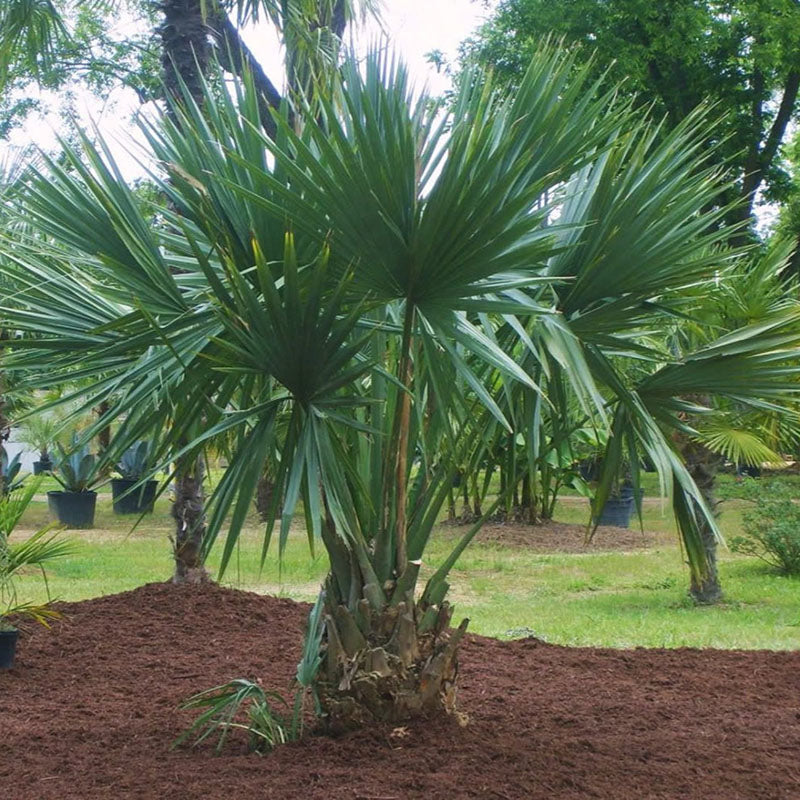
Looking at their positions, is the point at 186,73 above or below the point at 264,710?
above

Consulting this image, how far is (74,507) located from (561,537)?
7.63m

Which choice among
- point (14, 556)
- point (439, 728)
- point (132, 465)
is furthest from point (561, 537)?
point (439, 728)

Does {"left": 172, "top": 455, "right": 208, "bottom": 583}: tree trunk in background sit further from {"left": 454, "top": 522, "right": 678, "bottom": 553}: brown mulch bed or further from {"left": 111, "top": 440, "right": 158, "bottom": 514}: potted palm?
{"left": 111, "top": 440, "right": 158, "bottom": 514}: potted palm

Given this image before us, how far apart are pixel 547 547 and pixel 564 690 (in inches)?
331

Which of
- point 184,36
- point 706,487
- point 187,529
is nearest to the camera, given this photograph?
point 187,529

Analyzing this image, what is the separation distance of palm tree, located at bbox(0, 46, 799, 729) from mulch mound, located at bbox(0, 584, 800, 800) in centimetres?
40

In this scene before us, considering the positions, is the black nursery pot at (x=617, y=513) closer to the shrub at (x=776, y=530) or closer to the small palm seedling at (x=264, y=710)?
the shrub at (x=776, y=530)

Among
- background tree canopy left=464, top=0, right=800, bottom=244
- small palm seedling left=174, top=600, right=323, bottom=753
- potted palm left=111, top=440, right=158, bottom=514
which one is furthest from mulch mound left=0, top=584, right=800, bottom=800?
background tree canopy left=464, top=0, right=800, bottom=244

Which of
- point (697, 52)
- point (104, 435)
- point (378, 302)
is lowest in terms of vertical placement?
point (378, 302)

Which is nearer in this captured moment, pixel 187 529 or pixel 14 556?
pixel 14 556

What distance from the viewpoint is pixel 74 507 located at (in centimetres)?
1672

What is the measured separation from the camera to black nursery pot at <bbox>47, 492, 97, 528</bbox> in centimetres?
1667

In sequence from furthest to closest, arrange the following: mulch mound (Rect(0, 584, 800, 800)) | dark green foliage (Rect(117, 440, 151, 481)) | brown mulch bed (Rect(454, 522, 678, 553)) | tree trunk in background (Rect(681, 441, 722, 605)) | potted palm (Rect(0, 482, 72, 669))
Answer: dark green foliage (Rect(117, 440, 151, 481))
brown mulch bed (Rect(454, 522, 678, 553))
tree trunk in background (Rect(681, 441, 722, 605))
potted palm (Rect(0, 482, 72, 669))
mulch mound (Rect(0, 584, 800, 800))

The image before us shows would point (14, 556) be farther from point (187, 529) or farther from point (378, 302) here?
point (378, 302)
